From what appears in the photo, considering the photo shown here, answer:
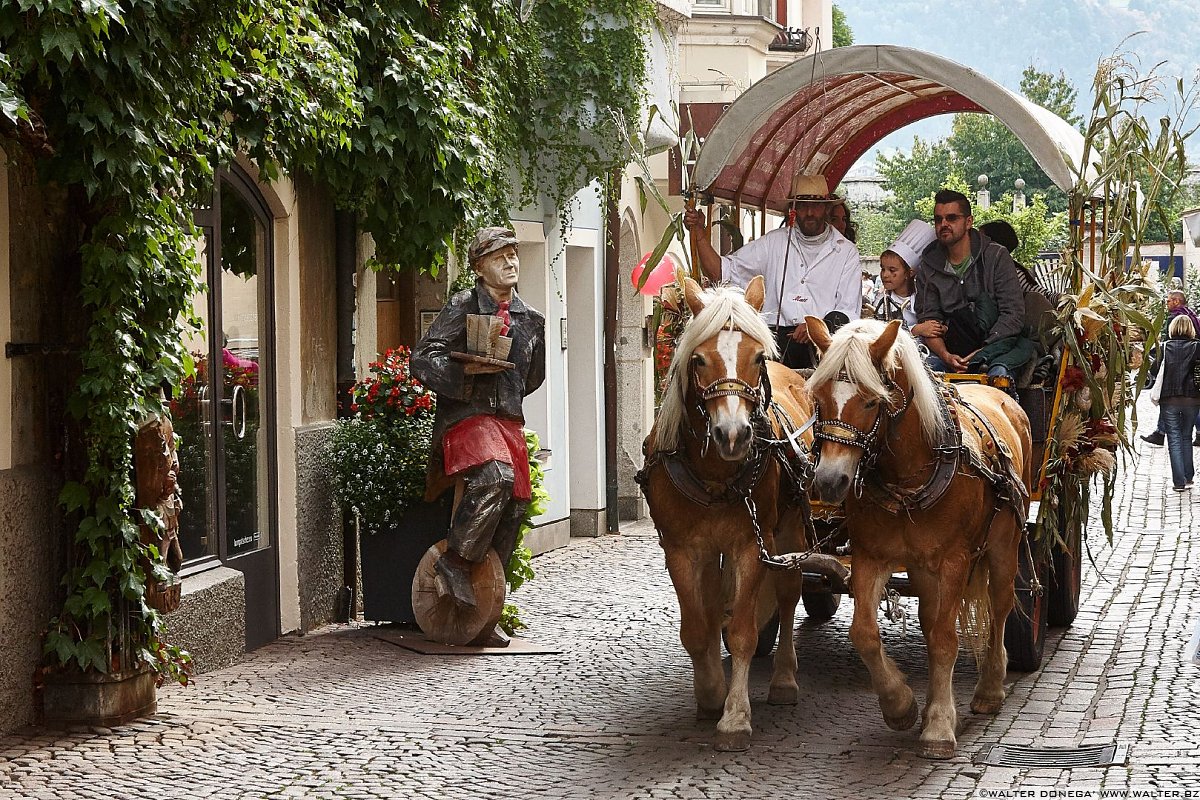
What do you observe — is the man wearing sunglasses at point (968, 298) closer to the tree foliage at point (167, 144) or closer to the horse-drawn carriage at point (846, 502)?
the horse-drawn carriage at point (846, 502)

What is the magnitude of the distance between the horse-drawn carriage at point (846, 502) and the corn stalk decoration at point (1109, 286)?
249 mm

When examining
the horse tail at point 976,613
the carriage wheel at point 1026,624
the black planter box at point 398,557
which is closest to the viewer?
the horse tail at point 976,613

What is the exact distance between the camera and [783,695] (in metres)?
7.91

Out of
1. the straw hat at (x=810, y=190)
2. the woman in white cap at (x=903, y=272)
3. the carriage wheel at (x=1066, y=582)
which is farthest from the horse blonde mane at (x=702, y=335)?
the carriage wheel at (x=1066, y=582)

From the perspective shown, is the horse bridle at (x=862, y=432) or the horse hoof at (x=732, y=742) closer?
the horse bridle at (x=862, y=432)

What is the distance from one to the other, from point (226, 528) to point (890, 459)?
158 inches

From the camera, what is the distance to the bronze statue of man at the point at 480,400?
29.3 feet

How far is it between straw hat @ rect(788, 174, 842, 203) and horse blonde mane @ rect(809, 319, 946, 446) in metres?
2.97

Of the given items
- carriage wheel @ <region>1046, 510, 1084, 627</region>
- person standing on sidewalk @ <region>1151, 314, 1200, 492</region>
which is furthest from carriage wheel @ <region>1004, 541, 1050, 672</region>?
person standing on sidewalk @ <region>1151, 314, 1200, 492</region>

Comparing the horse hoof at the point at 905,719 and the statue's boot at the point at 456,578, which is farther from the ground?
the statue's boot at the point at 456,578

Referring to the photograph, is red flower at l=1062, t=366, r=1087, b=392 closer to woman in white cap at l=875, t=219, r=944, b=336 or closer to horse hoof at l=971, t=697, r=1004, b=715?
woman in white cap at l=875, t=219, r=944, b=336

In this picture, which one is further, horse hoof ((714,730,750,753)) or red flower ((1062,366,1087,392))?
red flower ((1062,366,1087,392))

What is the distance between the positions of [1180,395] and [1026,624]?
34.7 feet

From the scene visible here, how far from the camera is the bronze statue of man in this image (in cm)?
892
